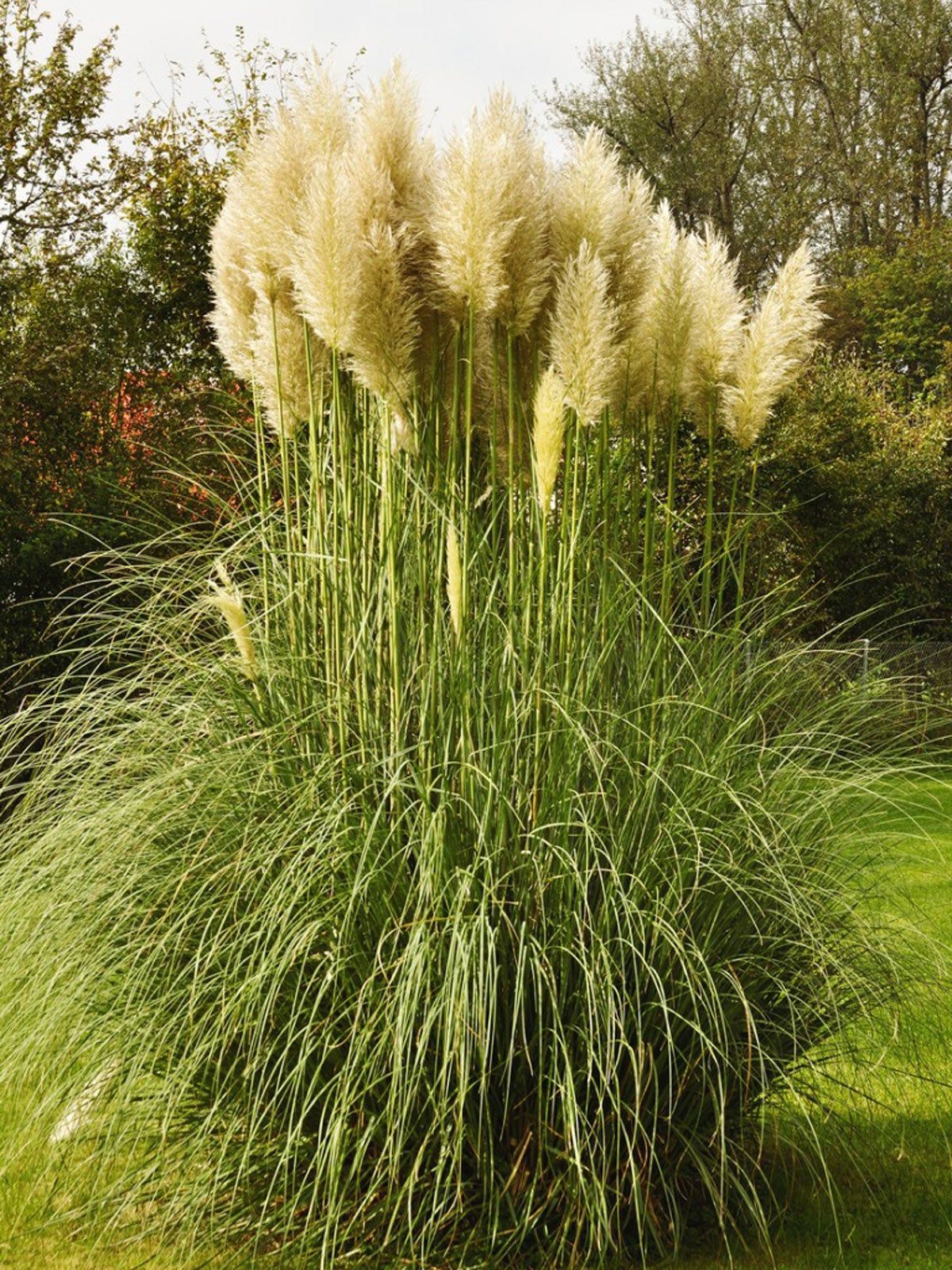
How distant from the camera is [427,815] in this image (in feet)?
9.94

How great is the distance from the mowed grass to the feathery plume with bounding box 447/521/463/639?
3.84 ft

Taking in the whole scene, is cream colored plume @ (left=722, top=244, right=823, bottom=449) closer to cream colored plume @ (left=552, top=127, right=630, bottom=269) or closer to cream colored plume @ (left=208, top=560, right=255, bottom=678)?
cream colored plume @ (left=552, top=127, right=630, bottom=269)

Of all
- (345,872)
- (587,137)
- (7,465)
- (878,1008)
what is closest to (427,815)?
(345,872)

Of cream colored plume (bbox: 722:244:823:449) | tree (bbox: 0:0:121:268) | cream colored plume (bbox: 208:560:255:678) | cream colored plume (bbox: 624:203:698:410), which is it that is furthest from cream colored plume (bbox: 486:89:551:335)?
tree (bbox: 0:0:121:268)

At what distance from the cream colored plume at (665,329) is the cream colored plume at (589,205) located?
179mm

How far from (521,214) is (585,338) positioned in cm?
34

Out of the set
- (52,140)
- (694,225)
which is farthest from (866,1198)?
(52,140)

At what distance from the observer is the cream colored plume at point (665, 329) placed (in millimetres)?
3695

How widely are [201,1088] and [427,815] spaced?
2.77ft

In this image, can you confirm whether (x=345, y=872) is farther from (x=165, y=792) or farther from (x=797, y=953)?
(x=797, y=953)

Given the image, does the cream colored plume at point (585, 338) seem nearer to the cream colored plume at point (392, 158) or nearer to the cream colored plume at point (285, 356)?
the cream colored plume at point (392, 158)

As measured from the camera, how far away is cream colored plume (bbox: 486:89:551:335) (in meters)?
3.35

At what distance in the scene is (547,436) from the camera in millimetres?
3189

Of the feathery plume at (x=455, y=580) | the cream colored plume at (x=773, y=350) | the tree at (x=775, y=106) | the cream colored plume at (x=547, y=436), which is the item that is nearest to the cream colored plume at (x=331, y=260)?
the cream colored plume at (x=547, y=436)
